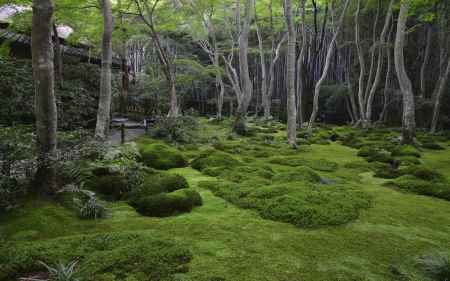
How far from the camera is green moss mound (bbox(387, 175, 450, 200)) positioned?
5398 mm

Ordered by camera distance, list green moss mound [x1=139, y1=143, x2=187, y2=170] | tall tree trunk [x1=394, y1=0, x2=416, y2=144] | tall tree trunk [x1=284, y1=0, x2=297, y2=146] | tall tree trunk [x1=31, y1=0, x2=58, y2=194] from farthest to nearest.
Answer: tall tree trunk [x1=394, y1=0, x2=416, y2=144] → tall tree trunk [x1=284, y1=0, x2=297, y2=146] → green moss mound [x1=139, y1=143, x2=187, y2=170] → tall tree trunk [x1=31, y1=0, x2=58, y2=194]

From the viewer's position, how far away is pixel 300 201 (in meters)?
4.40

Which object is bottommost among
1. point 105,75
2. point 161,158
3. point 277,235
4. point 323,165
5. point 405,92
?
point 277,235

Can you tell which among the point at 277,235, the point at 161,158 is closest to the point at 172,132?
the point at 161,158

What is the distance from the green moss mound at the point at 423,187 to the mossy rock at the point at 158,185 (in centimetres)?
416

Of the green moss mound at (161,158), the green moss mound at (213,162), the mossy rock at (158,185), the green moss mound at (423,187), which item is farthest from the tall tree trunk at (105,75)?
the green moss mound at (423,187)

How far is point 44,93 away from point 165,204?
218cm

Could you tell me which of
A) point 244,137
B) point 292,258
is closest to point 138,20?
point 244,137

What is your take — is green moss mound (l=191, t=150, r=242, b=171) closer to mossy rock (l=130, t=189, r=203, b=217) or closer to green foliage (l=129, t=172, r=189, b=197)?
green foliage (l=129, t=172, r=189, b=197)

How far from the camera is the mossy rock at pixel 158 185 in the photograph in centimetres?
476

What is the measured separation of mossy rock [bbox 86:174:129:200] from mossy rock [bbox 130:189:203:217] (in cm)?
50

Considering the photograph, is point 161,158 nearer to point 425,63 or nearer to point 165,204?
point 165,204

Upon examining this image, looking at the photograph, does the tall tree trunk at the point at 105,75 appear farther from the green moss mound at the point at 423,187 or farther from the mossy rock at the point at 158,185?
the green moss mound at the point at 423,187

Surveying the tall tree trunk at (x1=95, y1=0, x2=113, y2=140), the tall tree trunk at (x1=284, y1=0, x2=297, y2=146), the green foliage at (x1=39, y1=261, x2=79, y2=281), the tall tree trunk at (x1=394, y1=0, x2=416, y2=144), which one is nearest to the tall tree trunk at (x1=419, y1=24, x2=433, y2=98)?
the tall tree trunk at (x1=394, y1=0, x2=416, y2=144)
